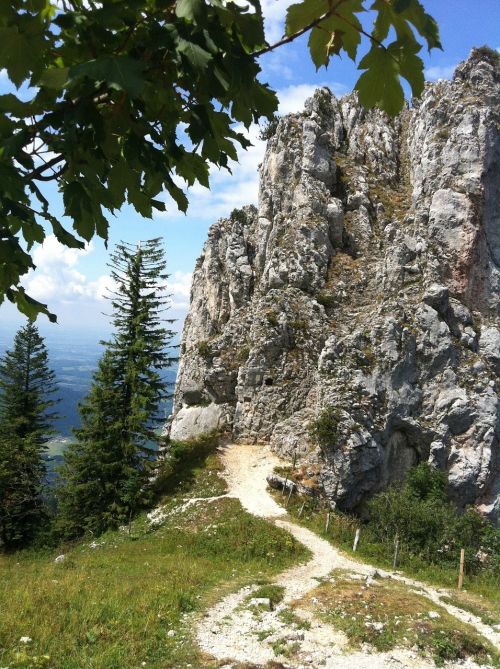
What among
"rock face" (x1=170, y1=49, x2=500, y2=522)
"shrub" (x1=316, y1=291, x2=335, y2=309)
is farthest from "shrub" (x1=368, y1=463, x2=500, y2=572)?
"shrub" (x1=316, y1=291, x2=335, y2=309)

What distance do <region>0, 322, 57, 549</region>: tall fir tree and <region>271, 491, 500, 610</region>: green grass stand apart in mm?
14539

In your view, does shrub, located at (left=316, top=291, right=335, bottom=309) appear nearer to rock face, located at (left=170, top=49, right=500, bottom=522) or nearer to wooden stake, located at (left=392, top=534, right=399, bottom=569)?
rock face, located at (left=170, top=49, right=500, bottom=522)

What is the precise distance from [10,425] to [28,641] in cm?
2406

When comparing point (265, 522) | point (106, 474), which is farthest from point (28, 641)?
point (106, 474)

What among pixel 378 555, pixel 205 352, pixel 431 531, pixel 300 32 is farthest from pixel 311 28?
pixel 205 352

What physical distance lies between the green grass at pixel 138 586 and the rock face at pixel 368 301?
7.98 metres

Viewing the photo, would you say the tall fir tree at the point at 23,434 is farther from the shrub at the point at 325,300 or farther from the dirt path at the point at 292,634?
the shrub at the point at 325,300

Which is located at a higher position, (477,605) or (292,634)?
(292,634)

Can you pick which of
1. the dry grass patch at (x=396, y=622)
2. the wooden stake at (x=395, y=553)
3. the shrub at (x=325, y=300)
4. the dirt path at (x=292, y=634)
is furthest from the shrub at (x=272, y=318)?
the dry grass patch at (x=396, y=622)

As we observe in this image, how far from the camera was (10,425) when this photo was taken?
29.4 metres

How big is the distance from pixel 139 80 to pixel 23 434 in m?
33.8

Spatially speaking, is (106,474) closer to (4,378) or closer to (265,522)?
(265,522)

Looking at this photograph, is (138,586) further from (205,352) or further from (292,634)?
(205,352)

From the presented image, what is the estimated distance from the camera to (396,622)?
11320mm
